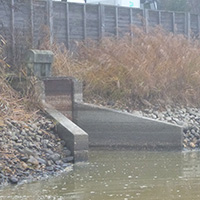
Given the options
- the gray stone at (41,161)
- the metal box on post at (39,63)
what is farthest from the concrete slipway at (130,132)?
the gray stone at (41,161)

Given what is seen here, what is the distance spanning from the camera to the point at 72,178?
26.9 ft

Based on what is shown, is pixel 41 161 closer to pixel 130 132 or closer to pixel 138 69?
pixel 130 132

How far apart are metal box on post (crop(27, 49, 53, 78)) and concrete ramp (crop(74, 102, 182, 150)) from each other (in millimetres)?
1782

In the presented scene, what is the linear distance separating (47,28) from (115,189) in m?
7.94

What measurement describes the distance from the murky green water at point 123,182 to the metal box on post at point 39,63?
2.95 m

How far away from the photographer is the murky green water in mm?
7008

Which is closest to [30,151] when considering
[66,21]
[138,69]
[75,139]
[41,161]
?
[41,161]

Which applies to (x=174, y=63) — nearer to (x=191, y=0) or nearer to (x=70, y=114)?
(x=70, y=114)

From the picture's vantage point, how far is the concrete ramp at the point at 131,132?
37.8 feet

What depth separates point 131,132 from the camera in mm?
11594

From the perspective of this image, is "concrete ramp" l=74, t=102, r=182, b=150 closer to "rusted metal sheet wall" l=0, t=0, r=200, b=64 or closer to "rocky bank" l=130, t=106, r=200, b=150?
"rocky bank" l=130, t=106, r=200, b=150

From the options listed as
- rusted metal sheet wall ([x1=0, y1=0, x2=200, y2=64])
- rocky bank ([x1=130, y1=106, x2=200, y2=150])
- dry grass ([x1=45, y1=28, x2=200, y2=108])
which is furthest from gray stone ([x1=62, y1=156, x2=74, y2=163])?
rusted metal sheet wall ([x1=0, y1=0, x2=200, y2=64])

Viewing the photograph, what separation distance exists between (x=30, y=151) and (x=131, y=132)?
11.0 feet

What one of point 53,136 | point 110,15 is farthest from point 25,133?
point 110,15
